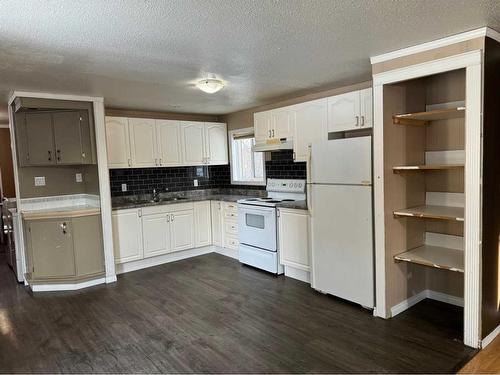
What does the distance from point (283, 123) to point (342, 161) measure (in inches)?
52.3

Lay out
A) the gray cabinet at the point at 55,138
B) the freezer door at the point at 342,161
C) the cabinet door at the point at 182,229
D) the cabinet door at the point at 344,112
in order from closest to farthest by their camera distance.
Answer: the freezer door at the point at 342,161, the cabinet door at the point at 344,112, the gray cabinet at the point at 55,138, the cabinet door at the point at 182,229

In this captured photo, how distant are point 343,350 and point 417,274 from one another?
1.25 metres

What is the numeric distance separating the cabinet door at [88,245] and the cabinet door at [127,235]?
27 centimetres

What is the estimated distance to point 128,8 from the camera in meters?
1.89

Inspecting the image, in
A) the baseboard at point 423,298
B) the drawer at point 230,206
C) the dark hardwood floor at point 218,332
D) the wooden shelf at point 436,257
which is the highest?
the drawer at point 230,206

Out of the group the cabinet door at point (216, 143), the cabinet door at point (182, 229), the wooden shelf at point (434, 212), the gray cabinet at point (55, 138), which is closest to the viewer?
the wooden shelf at point (434, 212)

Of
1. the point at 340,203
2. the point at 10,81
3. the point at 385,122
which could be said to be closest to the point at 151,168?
the point at 10,81

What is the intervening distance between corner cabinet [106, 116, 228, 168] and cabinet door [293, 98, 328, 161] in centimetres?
192

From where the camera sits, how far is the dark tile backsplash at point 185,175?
4918 mm

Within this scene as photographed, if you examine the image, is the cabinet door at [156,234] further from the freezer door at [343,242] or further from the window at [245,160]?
the freezer door at [343,242]

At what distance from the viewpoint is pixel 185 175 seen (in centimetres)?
583

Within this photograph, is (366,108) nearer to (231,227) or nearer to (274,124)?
(274,124)

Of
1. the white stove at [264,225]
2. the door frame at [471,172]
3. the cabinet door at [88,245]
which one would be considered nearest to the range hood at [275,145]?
the white stove at [264,225]

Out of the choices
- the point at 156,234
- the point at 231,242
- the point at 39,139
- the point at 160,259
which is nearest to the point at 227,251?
the point at 231,242
